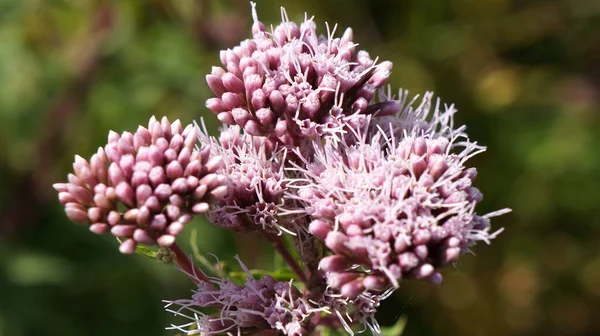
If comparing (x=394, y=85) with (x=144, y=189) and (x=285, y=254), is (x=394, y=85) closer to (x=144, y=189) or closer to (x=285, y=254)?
(x=285, y=254)

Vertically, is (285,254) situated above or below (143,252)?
below

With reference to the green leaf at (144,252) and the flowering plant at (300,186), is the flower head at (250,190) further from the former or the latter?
A: the green leaf at (144,252)

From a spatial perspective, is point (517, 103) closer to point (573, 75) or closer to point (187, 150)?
point (573, 75)

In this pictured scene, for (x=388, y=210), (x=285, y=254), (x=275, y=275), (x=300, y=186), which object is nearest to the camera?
(x=388, y=210)

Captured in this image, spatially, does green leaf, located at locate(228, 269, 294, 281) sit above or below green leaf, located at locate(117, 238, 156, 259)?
below

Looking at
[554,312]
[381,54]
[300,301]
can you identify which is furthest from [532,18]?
[300,301]

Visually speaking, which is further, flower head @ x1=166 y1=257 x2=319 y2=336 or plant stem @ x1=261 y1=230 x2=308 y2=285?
plant stem @ x1=261 y1=230 x2=308 y2=285

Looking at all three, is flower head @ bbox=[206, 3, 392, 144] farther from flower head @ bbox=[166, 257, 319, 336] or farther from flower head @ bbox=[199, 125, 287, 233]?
flower head @ bbox=[166, 257, 319, 336]

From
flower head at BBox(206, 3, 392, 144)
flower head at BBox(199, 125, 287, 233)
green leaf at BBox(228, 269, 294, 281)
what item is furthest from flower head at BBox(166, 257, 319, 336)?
flower head at BBox(206, 3, 392, 144)

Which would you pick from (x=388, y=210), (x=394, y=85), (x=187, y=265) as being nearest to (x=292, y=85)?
(x=388, y=210)
